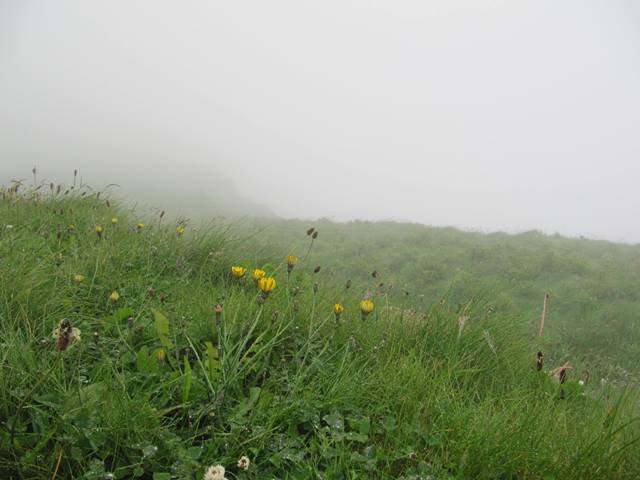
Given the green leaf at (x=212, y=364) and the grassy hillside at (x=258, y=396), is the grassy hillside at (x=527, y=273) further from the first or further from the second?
the green leaf at (x=212, y=364)

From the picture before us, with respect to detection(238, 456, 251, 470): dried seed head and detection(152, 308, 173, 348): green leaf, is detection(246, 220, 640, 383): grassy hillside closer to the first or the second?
detection(152, 308, 173, 348): green leaf

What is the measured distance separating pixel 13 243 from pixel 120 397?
234 centimetres

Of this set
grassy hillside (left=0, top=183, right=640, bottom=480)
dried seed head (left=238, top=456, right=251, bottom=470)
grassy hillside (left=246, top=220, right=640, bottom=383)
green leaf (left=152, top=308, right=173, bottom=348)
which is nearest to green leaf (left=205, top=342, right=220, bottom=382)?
grassy hillside (left=0, top=183, right=640, bottom=480)

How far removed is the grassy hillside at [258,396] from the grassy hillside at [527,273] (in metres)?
1.64

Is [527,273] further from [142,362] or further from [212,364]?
[142,362]

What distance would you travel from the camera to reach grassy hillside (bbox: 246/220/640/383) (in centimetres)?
866

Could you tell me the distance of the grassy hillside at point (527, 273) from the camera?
866 cm

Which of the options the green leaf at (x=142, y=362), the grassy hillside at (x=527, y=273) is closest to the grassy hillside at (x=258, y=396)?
the green leaf at (x=142, y=362)

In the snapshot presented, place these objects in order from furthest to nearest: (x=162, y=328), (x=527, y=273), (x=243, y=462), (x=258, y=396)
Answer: (x=527, y=273), (x=162, y=328), (x=258, y=396), (x=243, y=462)

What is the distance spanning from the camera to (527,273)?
13828 mm

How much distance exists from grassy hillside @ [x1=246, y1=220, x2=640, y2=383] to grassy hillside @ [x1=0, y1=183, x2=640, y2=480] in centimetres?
164

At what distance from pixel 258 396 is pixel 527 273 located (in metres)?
13.7

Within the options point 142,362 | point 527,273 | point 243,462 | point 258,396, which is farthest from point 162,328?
point 527,273

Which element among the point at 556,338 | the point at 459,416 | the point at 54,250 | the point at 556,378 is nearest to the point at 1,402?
the point at 459,416
